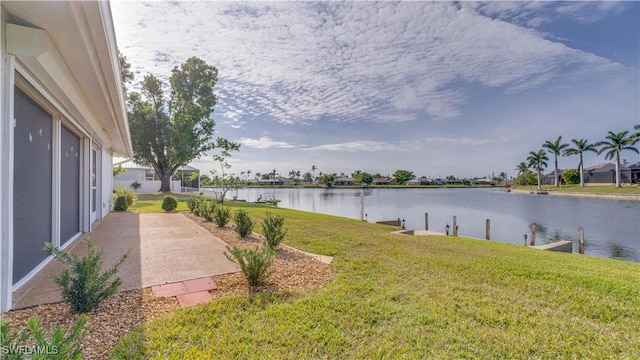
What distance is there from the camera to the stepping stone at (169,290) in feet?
10.9

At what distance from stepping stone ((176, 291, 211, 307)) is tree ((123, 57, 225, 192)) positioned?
2105cm

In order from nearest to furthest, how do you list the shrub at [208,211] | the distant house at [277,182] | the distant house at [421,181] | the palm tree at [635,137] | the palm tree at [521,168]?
1. the shrub at [208,211]
2. the palm tree at [635,137]
3. the palm tree at [521,168]
4. the distant house at [277,182]
5. the distant house at [421,181]

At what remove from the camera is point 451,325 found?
268 cm

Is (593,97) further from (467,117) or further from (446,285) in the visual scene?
(446,285)

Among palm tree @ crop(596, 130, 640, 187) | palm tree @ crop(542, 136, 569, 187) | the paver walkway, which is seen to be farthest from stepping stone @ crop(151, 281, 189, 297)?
palm tree @ crop(542, 136, 569, 187)

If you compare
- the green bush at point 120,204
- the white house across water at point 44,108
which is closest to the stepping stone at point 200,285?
the white house across water at point 44,108

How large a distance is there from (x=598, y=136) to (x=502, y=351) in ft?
185

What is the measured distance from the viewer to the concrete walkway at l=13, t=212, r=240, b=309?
11.1ft

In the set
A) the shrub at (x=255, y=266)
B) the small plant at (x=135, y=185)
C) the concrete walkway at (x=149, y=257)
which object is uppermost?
the small plant at (x=135, y=185)

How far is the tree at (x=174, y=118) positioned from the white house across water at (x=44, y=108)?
1755 centimetres

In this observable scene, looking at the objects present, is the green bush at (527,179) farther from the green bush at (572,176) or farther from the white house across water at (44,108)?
the white house across water at (44,108)

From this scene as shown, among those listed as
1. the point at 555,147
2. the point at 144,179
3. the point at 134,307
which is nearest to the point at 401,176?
the point at 555,147

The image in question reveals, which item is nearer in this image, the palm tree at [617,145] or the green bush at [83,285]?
the green bush at [83,285]

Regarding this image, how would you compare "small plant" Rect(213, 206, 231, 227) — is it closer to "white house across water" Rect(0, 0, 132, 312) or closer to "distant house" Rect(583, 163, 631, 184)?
"white house across water" Rect(0, 0, 132, 312)
